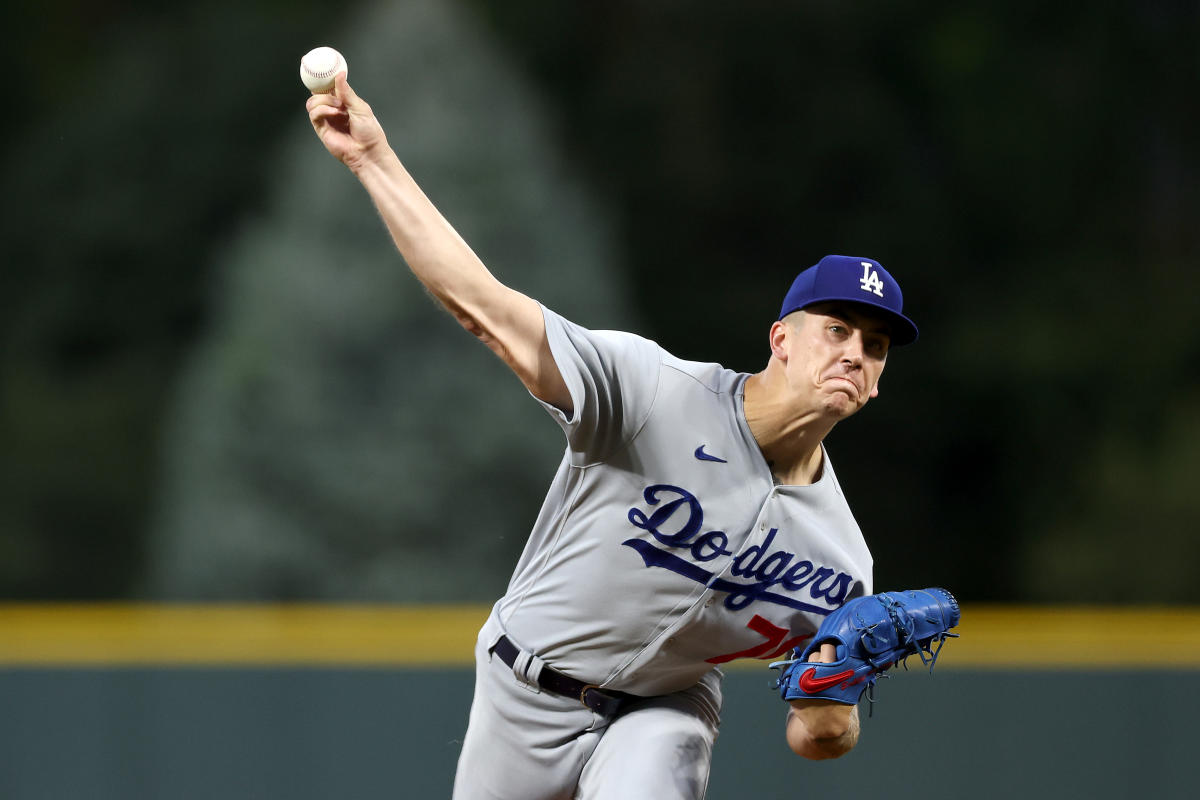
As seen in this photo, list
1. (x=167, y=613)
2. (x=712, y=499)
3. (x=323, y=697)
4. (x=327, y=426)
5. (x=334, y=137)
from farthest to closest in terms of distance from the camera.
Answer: (x=327, y=426)
(x=167, y=613)
(x=323, y=697)
(x=712, y=499)
(x=334, y=137)

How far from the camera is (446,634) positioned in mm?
5027

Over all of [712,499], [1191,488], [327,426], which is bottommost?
[712,499]

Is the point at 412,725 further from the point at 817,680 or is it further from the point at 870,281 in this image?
the point at 870,281

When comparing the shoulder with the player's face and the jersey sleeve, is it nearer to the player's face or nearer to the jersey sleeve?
the jersey sleeve

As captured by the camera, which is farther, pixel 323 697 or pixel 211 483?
pixel 211 483

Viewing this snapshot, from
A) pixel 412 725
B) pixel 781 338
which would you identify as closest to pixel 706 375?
pixel 781 338

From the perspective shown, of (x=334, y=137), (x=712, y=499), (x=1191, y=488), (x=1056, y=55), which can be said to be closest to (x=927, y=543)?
(x=1191, y=488)

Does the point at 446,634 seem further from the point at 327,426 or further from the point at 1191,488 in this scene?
the point at 1191,488

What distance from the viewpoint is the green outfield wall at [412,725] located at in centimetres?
473

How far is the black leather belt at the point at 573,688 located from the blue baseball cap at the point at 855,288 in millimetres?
928

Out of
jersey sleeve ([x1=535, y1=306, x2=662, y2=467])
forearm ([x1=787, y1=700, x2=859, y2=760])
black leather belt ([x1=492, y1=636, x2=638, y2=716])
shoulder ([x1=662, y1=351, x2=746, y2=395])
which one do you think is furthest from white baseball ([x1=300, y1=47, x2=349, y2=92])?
forearm ([x1=787, y1=700, x2=859, y2=760])

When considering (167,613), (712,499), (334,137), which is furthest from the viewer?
(167,613)

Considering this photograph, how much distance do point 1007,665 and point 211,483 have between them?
21.1ft

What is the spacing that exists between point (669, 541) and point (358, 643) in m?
2.42
